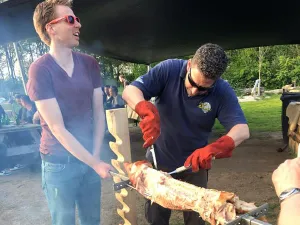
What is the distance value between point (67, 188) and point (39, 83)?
0.73 meters

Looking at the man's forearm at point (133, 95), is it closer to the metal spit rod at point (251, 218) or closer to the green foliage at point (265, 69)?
the metal spit rod at point (251, 218)

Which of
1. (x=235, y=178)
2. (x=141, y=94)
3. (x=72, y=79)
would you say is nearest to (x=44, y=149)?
(x=72, y=79)

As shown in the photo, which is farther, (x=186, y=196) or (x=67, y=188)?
(x=67, y=188)

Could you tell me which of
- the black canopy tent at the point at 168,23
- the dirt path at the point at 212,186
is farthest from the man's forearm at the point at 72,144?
the black canopy tent at the point at 168,23

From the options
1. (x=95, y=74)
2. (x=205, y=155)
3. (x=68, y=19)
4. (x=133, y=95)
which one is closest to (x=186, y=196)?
(x=205, y=155)

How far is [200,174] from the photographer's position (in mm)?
2549

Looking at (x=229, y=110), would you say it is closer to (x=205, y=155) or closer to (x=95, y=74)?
(x=205, y=155)

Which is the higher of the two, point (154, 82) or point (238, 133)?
point (154, 82)

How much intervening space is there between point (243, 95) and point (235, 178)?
601 inches

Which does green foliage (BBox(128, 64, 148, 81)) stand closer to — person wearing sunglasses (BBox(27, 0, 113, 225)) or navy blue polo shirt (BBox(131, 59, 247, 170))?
navy blue polo shirt (BBox(131, 59, 247, 170))

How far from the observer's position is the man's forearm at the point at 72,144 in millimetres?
1909

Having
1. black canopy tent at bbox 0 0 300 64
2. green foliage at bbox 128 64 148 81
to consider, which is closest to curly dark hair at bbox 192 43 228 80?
black canopy tent at bbox 0 0 300 64

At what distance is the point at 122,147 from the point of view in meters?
2.28

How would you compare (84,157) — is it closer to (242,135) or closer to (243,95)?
(242,135)
